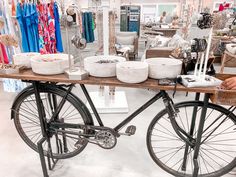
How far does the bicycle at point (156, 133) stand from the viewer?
159cm

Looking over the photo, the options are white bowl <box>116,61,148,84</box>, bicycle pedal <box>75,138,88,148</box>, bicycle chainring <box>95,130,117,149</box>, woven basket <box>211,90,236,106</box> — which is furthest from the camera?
bicycle pedal <box>75,138,88,148</box>

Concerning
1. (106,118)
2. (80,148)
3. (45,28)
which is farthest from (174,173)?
(45,28)

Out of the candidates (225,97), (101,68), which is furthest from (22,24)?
(225,97)

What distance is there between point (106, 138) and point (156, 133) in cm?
99

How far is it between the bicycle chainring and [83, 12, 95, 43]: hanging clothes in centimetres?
527

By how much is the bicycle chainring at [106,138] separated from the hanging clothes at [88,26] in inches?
207

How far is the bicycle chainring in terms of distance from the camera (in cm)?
175

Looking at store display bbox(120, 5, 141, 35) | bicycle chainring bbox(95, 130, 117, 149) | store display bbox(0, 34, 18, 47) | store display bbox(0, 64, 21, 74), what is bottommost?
bicycle chainring bbox(95, 130, 117, 149)

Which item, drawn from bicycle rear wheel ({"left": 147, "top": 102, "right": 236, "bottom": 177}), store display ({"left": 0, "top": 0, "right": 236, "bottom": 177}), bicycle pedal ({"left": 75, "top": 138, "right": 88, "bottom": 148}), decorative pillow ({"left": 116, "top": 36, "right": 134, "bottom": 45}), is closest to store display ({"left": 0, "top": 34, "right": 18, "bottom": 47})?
store display ({"left": 0, "top": 0, "right": 236, "bottom": 177})

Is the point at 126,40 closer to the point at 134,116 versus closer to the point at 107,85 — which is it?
the point at 134,116

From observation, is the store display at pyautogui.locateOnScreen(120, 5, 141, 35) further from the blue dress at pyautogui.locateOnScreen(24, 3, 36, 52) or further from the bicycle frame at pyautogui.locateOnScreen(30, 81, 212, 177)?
the bicycle frame at pyautogui.locateOnScreen(30, 81, 212, 177)

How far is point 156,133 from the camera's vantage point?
255cm

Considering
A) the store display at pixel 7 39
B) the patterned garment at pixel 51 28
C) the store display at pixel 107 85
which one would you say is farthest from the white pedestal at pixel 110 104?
the store display at pixel 7 39

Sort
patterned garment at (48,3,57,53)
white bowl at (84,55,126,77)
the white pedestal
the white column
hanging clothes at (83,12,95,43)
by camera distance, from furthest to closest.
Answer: hanging clothes at (83,12,95,43)
patterned garment at (48,3,57,53)
the white pedestal
the white column
white bowl at (84,55,126,77)
